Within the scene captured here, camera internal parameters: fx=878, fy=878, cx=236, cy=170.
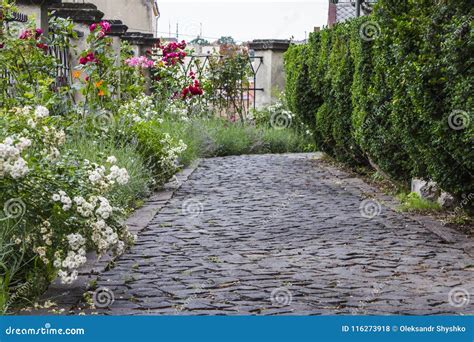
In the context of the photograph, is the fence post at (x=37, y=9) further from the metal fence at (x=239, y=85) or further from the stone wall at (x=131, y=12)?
the stone wall at (x=131, y=12)

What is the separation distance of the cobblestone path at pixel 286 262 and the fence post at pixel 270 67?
11.1 meters

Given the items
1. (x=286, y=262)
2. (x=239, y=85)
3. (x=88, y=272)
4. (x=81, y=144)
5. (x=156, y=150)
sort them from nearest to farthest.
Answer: (x=88, y=272) → (x=286, y=262) → (x=81, y=144) → (x=156, y=150) → (x=239, y=85)

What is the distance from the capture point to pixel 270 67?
21.7m

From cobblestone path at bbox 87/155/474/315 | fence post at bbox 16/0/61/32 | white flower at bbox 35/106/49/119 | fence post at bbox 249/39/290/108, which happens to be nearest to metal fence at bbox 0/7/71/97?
fence post at bbox 16/0/61/32

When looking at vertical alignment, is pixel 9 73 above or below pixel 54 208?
above

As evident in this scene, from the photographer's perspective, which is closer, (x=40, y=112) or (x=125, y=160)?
(x=40, y=112)

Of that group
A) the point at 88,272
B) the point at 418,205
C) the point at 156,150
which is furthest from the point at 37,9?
the point at 88,272

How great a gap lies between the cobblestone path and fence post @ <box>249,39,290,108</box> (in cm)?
1114

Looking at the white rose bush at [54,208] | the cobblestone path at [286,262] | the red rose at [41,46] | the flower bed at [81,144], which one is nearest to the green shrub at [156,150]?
the flower bed at [81,144]

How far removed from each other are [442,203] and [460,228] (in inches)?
46.0

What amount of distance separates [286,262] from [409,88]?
8.25 ft

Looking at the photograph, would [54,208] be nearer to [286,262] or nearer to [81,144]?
[286,262]

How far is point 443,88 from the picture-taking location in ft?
25.4

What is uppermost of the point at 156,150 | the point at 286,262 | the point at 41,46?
the point at 41,46
